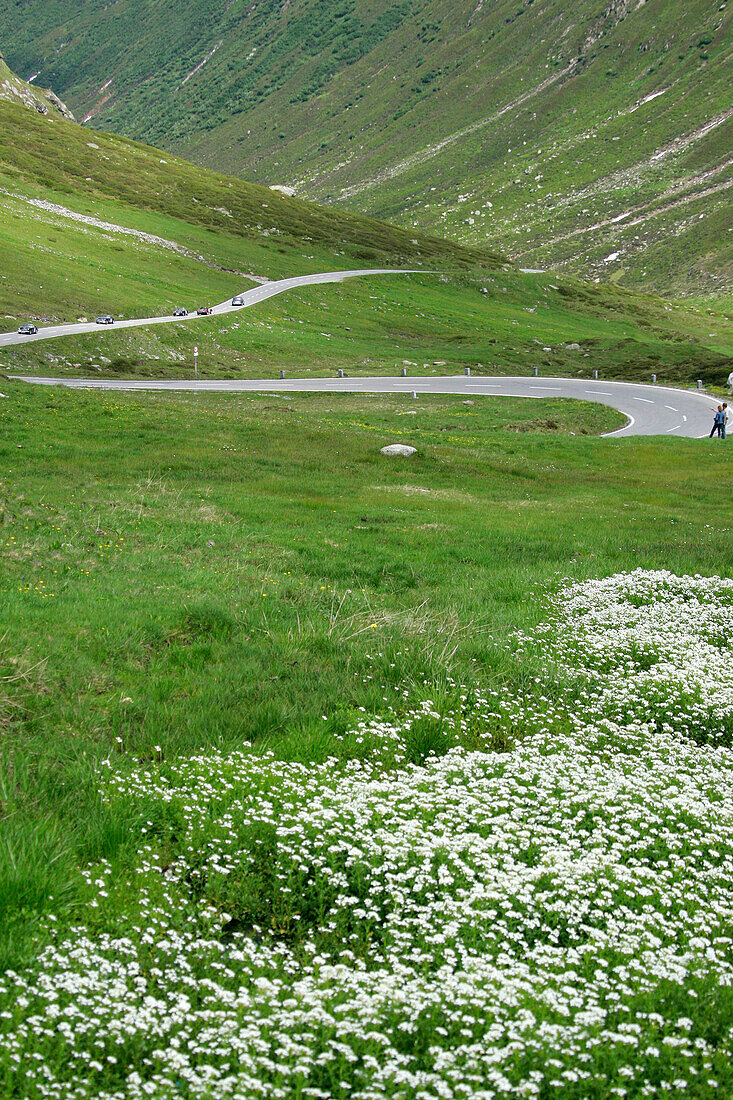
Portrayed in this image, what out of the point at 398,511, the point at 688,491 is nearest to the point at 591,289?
the point at 688,491

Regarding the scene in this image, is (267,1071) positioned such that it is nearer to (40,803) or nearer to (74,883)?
(74,883)

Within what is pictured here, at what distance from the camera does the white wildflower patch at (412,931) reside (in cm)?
451

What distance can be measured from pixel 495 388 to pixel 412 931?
6454 cm

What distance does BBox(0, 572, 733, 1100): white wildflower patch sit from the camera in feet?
14.8

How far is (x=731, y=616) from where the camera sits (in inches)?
556

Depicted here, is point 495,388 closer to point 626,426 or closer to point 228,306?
point 626,426

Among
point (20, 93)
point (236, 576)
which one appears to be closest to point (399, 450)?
point (236, 576)

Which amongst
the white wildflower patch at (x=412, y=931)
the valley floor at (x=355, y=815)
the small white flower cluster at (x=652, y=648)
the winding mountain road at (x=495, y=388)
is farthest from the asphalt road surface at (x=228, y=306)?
the white wildflower patch at (x=412, y=931)

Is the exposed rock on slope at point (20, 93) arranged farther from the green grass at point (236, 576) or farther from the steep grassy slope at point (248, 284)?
the green grass at point (236, 576)

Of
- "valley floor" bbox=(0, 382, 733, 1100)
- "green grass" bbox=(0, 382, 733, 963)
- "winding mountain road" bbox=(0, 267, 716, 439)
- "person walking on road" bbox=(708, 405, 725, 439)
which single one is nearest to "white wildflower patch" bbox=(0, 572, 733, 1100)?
"valley floor" bbox=(0, 382, 733, 1100)

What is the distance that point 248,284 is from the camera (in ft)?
353

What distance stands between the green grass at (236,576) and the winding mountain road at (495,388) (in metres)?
18.2

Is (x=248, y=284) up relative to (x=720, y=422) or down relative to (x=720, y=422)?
up

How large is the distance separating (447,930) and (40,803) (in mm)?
3850
